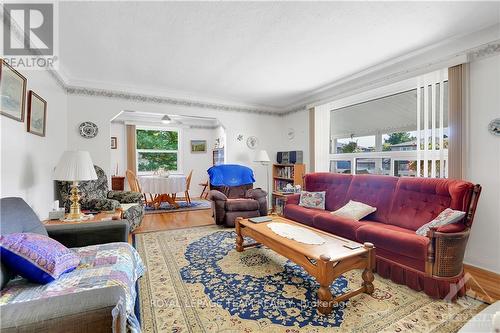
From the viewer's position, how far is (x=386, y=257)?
89.2 inches

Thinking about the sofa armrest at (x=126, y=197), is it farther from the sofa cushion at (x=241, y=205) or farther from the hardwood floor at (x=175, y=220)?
the sofa cushion at (x=241, y=205)

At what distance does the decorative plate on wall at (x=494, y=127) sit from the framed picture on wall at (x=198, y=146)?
6.48 m

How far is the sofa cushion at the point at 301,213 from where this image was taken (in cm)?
319

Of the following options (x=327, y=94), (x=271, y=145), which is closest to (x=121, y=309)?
(x=327, y=94)

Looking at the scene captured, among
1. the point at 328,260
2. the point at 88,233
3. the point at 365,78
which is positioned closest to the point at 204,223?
the point at 88,233

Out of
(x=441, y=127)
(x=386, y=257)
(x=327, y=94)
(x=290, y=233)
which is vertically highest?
(x=327, y=94)

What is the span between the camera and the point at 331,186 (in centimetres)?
367

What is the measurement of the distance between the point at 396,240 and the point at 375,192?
3.35 feet

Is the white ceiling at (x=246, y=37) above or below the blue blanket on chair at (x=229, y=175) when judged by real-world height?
above

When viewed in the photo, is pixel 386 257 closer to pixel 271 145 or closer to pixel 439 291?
pixel 439 291

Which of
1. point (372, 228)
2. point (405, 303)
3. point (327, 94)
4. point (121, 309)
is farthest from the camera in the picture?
point (327, 94)

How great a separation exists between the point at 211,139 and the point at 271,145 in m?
2.66

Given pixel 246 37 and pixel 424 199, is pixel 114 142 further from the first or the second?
pixel 424 199
